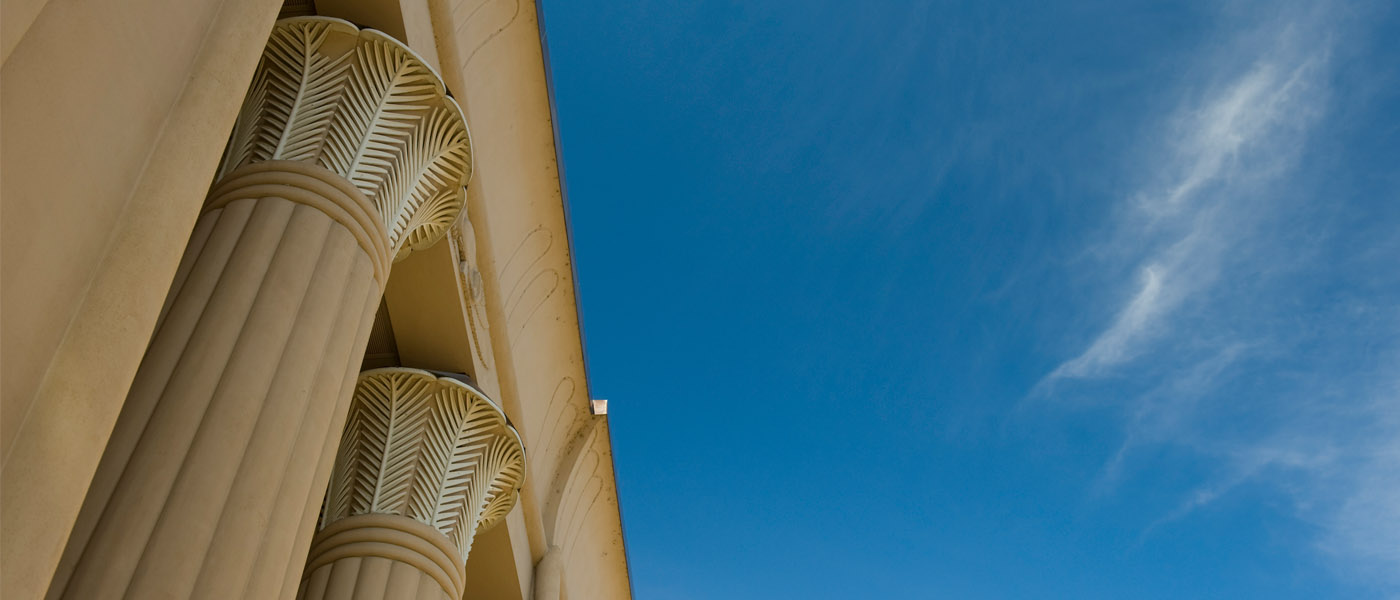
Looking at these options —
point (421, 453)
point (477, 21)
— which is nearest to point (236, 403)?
point (421, 453)

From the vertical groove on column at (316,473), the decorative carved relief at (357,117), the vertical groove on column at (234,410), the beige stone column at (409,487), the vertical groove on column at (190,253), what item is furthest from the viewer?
the beige stone column at (409,487)

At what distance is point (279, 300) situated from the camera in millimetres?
4719

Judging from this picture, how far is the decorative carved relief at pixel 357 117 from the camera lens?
556 cm

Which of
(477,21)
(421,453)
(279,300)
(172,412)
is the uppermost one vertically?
(477,21)

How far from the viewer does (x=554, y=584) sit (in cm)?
955

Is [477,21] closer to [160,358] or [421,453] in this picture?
[421,453]

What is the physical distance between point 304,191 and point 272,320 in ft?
2.97

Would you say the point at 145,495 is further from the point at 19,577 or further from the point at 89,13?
the point at 89,13

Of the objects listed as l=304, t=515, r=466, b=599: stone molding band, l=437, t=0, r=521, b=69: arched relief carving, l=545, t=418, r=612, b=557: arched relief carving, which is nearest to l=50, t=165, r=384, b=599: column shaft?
l=304, t=515, r=466, b=599: stone molding band

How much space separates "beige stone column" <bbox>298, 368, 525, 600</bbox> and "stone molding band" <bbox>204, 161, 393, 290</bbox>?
6.42 feet

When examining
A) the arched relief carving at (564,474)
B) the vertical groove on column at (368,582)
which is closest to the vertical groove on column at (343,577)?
the vertical groove on column at (368,582)

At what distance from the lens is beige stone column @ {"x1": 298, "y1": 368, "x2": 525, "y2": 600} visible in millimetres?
6496

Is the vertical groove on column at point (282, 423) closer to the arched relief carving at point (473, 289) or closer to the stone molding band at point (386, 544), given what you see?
the stone molding band at point (386, 544)

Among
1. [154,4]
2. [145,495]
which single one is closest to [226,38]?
[154,4]
